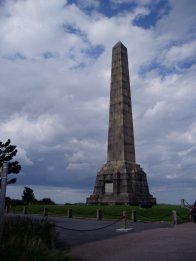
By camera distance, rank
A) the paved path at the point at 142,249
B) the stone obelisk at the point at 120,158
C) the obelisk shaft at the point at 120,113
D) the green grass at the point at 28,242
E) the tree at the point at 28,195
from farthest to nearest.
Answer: the tree at the point at 28,195 < the obelisk shaft at the point at 120,113 < the stone obelisk at the point at 120,158 < the paved path at the point at 142,249 < the green grass at the point at 28,242

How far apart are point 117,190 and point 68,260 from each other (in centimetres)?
2462

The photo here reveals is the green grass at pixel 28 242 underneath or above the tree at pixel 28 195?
underneath

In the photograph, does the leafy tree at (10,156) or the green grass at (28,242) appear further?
the leafy tree at (10,156)

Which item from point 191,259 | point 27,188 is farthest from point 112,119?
point 191,259

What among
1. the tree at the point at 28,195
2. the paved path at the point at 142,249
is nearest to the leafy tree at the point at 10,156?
the tree at the point at 28,195

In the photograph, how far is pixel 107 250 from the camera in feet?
36.0

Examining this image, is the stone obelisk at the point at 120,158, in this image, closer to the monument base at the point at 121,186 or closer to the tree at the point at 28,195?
the monument base at the point at 121,186

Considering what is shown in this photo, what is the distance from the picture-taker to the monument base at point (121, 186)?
32281 mm

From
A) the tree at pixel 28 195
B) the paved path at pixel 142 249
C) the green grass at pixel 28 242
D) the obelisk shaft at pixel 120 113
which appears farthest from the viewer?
the tree at pixel 28 195

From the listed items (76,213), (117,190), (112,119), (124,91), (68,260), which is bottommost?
(68,260)

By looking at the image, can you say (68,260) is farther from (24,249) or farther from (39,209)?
(39,209)

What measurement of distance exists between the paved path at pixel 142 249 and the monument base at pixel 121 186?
60.9ft

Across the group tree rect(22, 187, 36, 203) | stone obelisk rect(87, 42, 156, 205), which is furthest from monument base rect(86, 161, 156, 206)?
tree rect(22, 187, 36, 203)

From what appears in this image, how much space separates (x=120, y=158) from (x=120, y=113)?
15.3 ft
